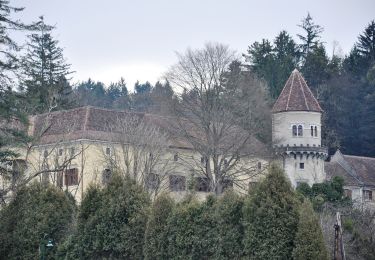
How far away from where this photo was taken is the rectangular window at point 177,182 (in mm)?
57188

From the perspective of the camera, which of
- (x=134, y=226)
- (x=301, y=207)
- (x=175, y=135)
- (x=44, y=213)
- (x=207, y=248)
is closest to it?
(x=301, y=207)

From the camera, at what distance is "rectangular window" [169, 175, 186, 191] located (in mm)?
57188

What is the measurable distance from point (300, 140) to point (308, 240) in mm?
38352

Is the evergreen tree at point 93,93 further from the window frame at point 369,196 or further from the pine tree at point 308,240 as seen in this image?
the pine tree at point 308,240

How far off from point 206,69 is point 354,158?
1986 centimetres

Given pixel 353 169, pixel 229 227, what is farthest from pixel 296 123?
pixel 229 227

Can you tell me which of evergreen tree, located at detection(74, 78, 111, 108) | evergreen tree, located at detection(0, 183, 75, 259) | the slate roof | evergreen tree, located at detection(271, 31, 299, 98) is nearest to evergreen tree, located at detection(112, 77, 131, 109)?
evergreen tree, located at detection(74, 78, 111, 108)

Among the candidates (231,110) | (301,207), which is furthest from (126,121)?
(301,207)

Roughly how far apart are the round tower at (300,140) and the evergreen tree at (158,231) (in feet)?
111

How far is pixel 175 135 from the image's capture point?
59344mm

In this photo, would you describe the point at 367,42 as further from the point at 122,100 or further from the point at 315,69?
the point at 122,100

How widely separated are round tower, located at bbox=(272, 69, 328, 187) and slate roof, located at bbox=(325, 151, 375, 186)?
14.4ft

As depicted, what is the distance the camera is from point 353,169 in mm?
68812

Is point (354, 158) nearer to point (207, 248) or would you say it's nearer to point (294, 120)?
point (294, 120)
